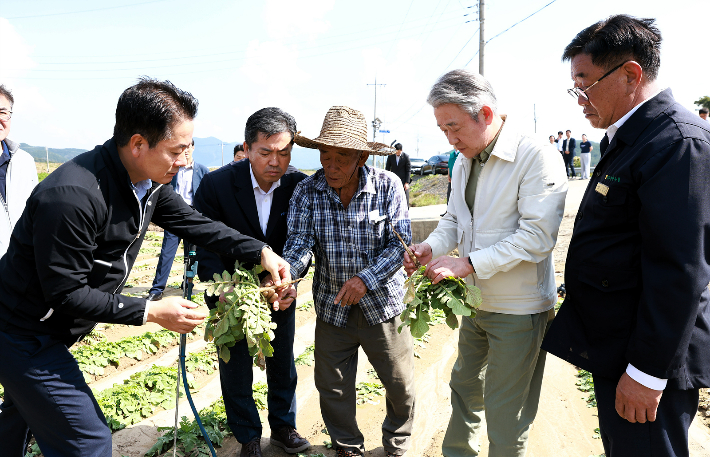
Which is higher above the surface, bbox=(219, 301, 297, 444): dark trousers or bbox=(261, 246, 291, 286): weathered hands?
bbox=(261, 246, 291, 286): weathered hands

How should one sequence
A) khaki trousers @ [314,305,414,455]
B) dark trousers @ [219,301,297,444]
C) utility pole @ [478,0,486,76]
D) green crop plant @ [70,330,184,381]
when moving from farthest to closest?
1. utility pole @ [478,0,486,76]
2. green crop plant @ [70,330,184,381]
3. dark trousers @ [219,301,297,444]
4. khaki trousers @ [314,305,414,455]

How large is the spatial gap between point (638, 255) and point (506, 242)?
2.27ft

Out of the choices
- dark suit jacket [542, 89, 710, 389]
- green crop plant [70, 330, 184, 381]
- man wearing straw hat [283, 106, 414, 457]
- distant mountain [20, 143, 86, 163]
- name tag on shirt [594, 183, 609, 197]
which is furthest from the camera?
distant mountain [20, 143, 86, 163]

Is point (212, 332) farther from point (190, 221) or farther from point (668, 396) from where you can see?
point (668, 396)

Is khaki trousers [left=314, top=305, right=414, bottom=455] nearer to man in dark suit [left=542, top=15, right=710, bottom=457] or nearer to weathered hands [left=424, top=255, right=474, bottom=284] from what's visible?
weathered hands [left=424, top=255, right=474, bottom=284]

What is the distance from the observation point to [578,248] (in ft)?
6.98

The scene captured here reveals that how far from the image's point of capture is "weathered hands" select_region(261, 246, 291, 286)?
9.84ft

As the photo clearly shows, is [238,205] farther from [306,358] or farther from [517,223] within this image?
[306,358]

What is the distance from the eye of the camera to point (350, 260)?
325 cm

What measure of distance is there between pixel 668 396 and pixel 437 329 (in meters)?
4.47

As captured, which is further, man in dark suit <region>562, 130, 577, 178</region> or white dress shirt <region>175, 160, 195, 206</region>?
man in dark suit <region>562, 130, 577, 178</region>

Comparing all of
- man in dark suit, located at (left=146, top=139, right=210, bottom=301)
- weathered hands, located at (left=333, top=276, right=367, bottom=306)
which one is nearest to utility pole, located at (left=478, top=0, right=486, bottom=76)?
man in dark suit, located at (left=146, top=139, right=210, bottom=301)

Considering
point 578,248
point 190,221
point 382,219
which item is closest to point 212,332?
point 190,221

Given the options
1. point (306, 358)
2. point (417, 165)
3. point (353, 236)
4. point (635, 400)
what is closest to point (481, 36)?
point (306, 358)
